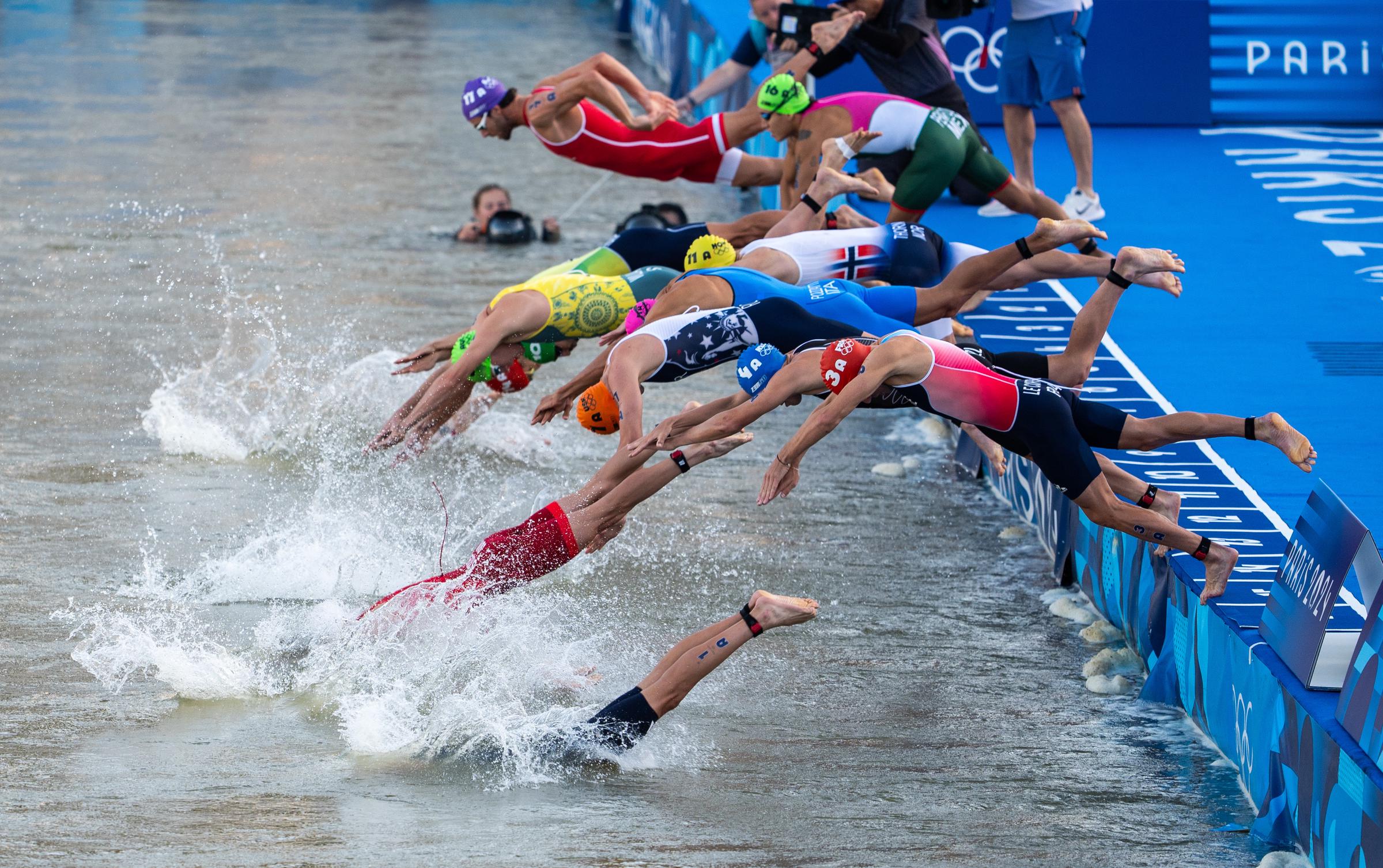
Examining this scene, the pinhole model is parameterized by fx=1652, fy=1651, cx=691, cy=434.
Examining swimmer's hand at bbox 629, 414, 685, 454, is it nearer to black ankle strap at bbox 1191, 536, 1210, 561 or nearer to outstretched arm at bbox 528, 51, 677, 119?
black ankle strap at bbox 1191, 536, 1210, 561

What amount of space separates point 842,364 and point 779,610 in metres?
1.10

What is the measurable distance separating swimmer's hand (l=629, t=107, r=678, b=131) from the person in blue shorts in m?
2.43

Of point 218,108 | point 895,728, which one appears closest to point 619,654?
point 895,728

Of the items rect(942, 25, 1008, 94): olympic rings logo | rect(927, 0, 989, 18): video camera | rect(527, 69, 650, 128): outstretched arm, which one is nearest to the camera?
rect(527, 69, 650, 128): outstretched arm

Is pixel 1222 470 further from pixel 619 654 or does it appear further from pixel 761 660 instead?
pixel 619 654

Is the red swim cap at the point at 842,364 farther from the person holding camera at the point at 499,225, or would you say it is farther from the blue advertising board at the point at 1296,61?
the blue advertising board at the point at 1296,61

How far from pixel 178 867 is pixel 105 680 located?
5.29 feet

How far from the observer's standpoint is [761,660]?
23.3 feet

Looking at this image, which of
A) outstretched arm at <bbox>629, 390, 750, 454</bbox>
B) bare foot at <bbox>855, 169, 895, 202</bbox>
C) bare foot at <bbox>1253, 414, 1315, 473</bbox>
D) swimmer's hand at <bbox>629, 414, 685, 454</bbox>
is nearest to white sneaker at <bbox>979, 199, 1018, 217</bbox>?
bare foot at <bbox>855, 169, 895, 202</bbox>

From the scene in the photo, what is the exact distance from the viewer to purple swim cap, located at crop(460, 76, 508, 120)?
954 cm

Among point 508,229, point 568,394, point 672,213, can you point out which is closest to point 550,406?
point 568,394

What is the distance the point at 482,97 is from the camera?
955 centimetres

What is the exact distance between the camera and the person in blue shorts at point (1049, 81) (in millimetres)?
10938

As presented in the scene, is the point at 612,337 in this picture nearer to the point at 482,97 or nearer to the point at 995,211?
the point at 482,97
